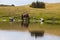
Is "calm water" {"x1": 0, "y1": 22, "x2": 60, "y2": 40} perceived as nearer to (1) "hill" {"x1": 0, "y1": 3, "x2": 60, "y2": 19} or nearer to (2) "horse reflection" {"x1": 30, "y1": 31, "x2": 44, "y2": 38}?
(2) "horse reflection" {"x1": 30, "y1": 31, "x2": 44, "y2": 38}

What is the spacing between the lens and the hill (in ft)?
12.9

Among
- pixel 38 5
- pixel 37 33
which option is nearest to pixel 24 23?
pixel 38 5

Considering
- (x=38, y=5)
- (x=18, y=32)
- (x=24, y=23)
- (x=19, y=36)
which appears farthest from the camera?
(x=38, y=5)

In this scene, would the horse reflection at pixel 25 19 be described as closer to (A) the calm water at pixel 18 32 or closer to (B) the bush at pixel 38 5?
(A) the calm water at pixel 18 32

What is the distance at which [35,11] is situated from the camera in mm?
3953

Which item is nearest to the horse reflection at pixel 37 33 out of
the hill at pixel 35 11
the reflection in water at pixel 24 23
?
the reflection in water at pixel 24 23

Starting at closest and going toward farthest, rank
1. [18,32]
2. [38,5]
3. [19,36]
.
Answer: [19,36] → [18,32] → [38,5]

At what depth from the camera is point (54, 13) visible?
398 cm

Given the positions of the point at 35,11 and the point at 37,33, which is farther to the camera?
the point at 35,11

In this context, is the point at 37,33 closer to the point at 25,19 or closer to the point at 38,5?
the point at 25,19

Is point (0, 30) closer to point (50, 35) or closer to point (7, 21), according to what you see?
point (7, 21)

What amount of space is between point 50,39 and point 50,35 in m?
0.23

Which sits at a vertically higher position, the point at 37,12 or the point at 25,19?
the point at 37,12

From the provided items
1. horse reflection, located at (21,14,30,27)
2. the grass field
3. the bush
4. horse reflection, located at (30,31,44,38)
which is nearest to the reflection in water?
horse reflection, located at (21,14,30,27)
